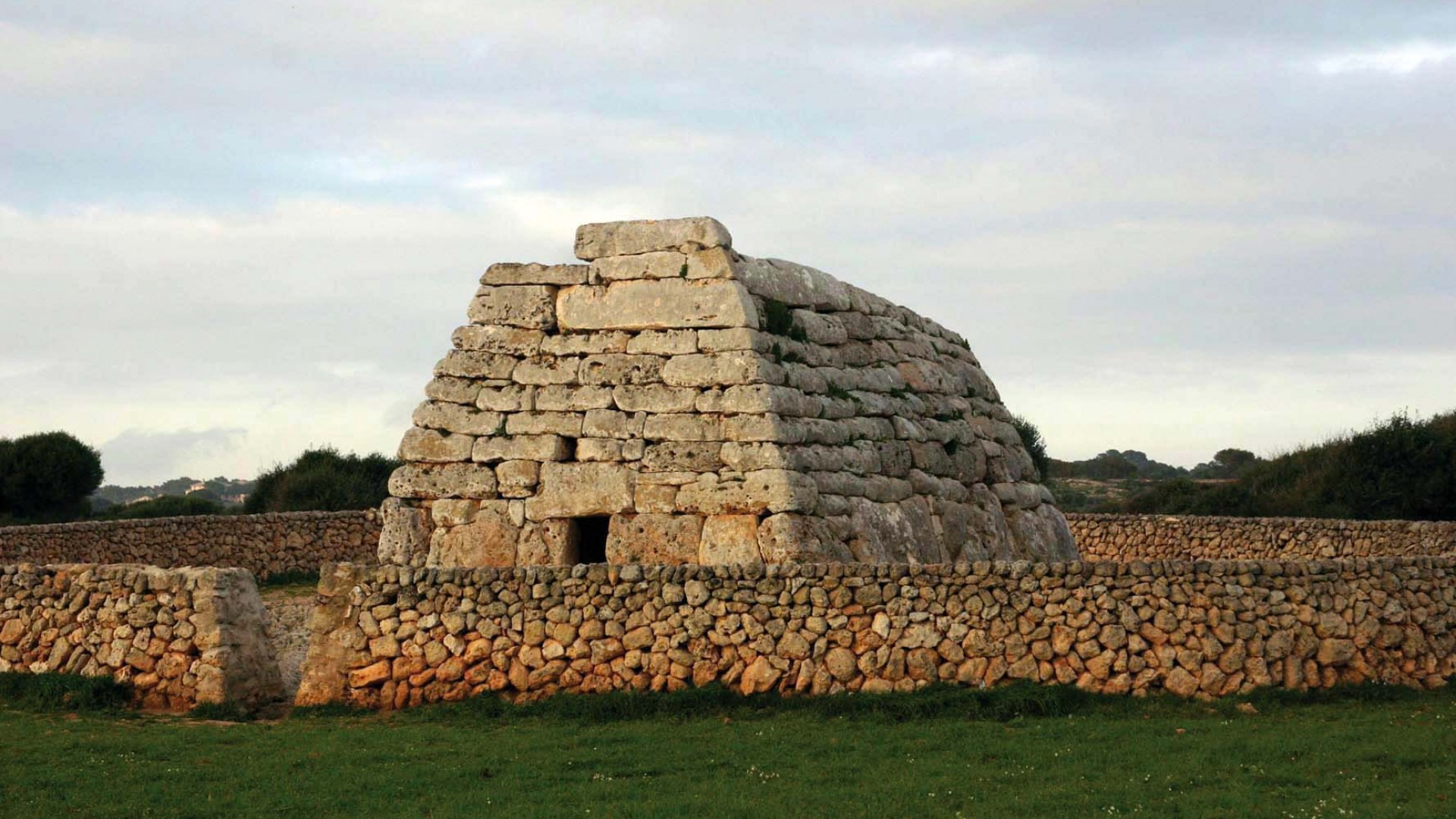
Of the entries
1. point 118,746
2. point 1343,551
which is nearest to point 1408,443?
point 1343,551

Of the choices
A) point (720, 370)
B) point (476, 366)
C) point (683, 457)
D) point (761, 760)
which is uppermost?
point (476, 366)

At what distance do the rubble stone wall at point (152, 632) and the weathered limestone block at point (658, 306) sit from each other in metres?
3.82

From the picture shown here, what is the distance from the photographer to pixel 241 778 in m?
10.3

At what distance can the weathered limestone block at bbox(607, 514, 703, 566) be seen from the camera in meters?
13.8

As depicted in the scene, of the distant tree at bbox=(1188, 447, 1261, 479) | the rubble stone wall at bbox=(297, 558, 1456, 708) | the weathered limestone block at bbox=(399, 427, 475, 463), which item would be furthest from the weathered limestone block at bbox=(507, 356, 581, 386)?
the distant tree at bbox=(1188, 447, 1261, 479)

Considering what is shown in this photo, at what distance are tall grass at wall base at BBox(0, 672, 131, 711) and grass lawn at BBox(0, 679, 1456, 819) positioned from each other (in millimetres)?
187

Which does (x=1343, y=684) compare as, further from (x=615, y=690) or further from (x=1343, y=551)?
(x=1343, y=551)

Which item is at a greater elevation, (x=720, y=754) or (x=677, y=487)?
(x=677, y=487)

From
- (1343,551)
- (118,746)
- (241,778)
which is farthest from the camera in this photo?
(1343,551)

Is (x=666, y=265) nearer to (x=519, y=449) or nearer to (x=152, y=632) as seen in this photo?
(x=519, y=449)

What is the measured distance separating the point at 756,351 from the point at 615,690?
3377mm

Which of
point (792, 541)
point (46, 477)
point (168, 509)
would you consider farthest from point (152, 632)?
point (168, 509)

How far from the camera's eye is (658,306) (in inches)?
571

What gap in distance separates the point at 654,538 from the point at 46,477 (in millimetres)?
25844
